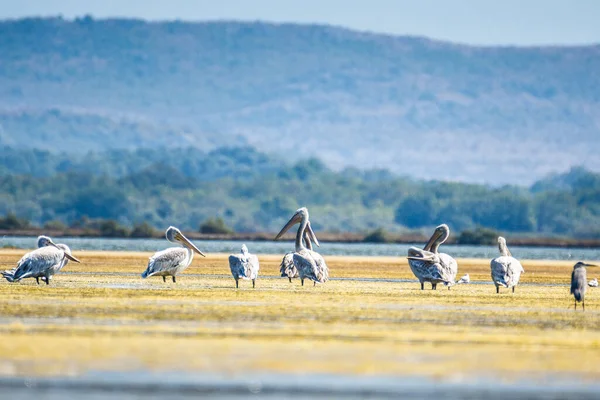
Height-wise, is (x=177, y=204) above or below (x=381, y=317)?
above

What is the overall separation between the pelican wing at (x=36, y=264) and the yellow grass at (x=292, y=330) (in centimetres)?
29

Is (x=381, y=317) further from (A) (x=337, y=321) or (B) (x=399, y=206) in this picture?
(B) (x=399, y=206)

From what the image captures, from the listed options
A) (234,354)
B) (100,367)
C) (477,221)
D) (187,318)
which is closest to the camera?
(100,367)

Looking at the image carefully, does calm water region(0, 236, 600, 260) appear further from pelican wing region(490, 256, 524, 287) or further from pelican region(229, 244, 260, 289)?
pelican region(229, 244, 260, 289)

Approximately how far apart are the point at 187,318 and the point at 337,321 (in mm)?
2163

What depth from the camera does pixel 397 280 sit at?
34531mm

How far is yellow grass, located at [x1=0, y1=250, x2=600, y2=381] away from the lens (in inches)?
596

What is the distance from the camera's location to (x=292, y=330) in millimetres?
18469

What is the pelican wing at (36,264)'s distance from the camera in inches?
1064

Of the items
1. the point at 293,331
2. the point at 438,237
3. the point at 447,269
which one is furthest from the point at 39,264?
the point at 293,331

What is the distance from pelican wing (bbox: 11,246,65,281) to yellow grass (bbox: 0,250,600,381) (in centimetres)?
29

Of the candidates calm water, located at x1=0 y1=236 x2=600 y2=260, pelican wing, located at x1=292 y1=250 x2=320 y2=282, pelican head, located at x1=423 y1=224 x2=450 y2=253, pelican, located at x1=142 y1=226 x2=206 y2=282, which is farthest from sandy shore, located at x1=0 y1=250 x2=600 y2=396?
calm water, located at x1=0 y1=236 x2=600 y2=260

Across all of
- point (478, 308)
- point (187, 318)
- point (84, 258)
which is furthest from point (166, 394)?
point (84, 258)

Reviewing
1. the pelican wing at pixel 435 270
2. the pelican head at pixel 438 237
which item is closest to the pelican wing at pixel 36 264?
the pelican wing at pixel 435 270
